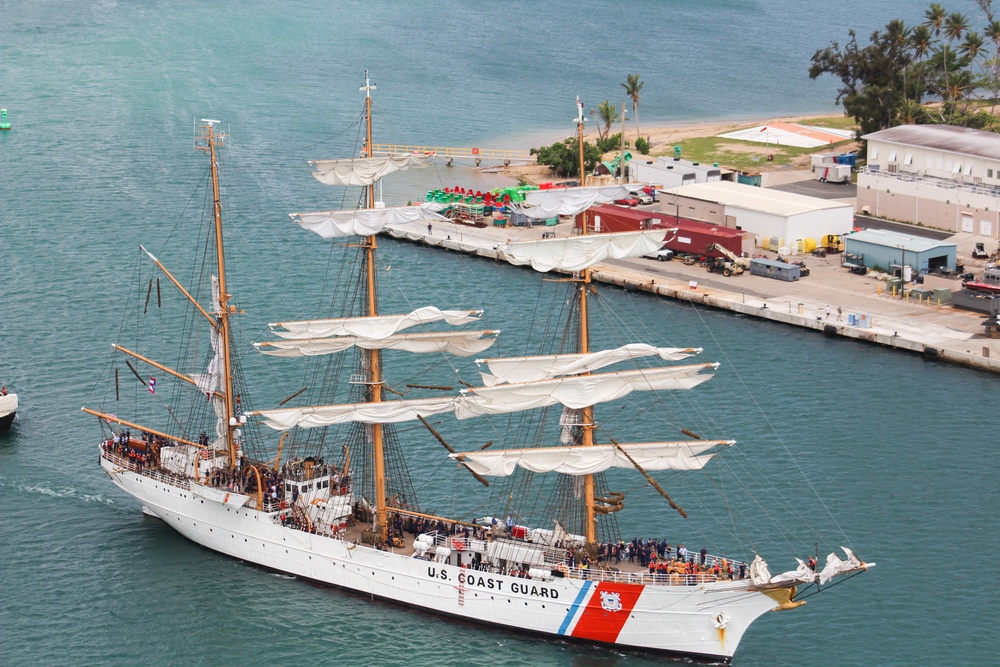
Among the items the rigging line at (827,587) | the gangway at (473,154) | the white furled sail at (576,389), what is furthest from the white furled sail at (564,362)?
the gangway at (473,154)

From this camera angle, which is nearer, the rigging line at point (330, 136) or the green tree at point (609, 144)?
the rigging line at point (330, 136)

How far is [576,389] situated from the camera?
75.1 m

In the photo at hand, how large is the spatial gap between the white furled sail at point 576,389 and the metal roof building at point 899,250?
183ft

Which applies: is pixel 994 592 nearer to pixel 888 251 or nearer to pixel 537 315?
pixel 537 315

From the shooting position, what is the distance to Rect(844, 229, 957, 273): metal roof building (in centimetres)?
12725

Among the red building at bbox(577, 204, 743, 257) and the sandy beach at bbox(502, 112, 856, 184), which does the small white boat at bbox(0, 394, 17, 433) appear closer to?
the red building at bbox(577, 204, 743, 257)

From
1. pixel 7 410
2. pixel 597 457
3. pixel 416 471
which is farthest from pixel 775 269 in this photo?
pixel 7 410

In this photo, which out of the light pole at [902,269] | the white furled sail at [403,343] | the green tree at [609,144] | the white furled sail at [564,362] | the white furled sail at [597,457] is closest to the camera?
the white furled sail at [564,362]

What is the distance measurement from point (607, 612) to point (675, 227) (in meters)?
68.2

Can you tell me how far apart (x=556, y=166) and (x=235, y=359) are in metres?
83.9

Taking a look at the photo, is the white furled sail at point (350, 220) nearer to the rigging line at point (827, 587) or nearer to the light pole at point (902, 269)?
the rigging line at point (827, 587)

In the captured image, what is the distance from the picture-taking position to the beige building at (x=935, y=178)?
139m

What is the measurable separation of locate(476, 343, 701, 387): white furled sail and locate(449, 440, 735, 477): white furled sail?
375 cm

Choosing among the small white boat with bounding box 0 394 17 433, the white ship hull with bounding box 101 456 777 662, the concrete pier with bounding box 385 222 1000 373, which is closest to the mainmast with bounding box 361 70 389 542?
the white ship hull with bounding box 101 456 777 662
